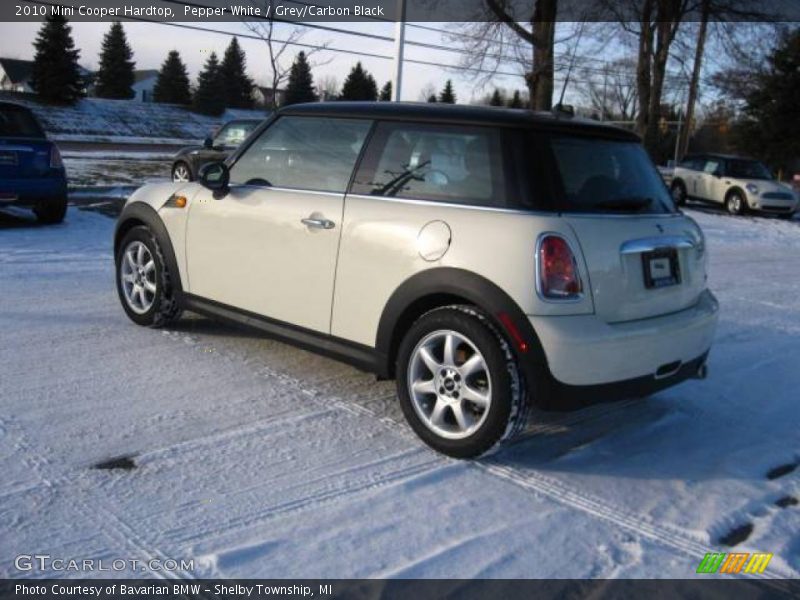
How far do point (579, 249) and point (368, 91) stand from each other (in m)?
54.6

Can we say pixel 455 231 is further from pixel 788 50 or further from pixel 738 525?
pixel 788 50

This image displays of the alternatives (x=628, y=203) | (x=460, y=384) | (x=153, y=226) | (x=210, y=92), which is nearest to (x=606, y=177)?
(x=628, y=203)

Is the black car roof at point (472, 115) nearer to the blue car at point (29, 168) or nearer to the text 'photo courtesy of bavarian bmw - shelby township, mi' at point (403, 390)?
the text 'photo courtesy of bavarian bmw - shelby township, mi' at point (403, 390)

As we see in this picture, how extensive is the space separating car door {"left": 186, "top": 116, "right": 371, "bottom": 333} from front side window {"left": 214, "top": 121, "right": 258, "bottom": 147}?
13.4 metres

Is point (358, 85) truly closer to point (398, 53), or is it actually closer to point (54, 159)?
point (398, 53)

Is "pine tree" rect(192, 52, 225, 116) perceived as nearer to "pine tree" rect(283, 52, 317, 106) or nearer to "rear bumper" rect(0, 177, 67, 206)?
"pine tree" rect(283, 52, 317, 106)

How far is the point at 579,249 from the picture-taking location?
3.63m

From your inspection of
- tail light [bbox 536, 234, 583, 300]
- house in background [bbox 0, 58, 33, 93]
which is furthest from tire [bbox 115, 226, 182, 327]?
house in background [bbox 0, 58, 33, 93]

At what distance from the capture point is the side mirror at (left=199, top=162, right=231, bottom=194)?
16.3 feet

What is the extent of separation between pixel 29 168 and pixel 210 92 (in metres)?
45.6

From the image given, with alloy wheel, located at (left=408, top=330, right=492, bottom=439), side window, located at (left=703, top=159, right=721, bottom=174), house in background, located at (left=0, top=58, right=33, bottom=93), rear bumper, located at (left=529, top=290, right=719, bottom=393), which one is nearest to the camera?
rear bumper, located at (left=529, top=290, right=719, bottom=393)

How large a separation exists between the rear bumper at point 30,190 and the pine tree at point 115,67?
51571 millimetres

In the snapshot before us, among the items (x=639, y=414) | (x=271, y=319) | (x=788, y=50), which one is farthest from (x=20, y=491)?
(x=788, y=50)

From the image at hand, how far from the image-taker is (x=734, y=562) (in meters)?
3.08
